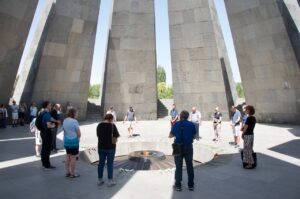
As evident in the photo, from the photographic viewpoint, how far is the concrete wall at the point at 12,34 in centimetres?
1422

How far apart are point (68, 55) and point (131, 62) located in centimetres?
509

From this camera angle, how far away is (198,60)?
21.7 metres

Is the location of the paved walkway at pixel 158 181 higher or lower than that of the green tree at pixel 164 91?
lower

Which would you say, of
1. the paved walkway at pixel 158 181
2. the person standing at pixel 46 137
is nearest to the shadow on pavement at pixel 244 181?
the paved walkway at pixel 158 181

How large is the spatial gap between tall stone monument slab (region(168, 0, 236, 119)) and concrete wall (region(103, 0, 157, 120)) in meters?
2.03

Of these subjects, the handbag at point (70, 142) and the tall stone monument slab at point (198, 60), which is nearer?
the handbag at point (70, 142)

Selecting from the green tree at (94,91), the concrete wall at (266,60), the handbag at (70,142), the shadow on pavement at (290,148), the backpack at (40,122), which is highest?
the green tree at (94,91)

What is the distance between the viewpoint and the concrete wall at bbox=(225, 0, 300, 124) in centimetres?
1666

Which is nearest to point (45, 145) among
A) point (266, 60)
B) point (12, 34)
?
point (12, 34)

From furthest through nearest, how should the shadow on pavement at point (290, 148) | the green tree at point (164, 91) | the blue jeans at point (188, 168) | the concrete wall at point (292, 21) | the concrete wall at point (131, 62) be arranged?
the green tree at point (164, 91) < the concrete wall at point (131, 62) < the concrete wall at point (292, 21) < the shadow on pavement at point (290, 148) < the blue jeans at point (188, 168)

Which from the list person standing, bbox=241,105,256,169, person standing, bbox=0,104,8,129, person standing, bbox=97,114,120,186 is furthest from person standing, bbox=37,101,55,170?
person standing, bbox=0,104,8,129

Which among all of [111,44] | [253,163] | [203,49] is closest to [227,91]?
[203,49]

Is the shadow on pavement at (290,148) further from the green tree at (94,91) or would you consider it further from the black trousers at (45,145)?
the green tree at (94,91)

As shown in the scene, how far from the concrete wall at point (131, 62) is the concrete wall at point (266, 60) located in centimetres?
702
